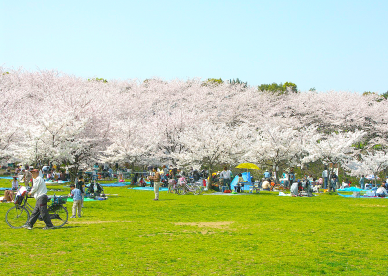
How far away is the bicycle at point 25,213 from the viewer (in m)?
11.8

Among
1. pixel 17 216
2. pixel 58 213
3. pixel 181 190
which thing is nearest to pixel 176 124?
pixel 181 190

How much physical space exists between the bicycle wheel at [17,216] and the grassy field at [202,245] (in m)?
0.24

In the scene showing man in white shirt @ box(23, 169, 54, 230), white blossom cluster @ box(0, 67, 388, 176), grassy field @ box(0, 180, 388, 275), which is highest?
white blossom cluster @ box(0, 67, 388, 176)

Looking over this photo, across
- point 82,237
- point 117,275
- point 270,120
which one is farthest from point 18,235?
point 270,120

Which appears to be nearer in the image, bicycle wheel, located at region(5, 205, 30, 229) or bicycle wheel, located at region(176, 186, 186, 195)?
bicycle wheel, located at region(5, 205, 30, 229)

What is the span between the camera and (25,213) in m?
12.2

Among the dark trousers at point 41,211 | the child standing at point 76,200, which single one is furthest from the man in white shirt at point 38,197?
the child standing at point 76,200

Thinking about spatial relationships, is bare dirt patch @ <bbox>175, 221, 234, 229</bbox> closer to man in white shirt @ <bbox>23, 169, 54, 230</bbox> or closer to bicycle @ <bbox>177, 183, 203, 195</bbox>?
man in white shirt @ <bbox>23, 169, 54, 230</bbox>

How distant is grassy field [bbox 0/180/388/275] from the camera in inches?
301

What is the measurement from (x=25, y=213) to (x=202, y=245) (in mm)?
5812

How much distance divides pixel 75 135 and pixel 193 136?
974cm

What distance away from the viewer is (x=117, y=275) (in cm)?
711

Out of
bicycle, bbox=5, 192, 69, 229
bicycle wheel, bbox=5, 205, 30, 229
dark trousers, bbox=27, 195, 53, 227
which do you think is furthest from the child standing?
dark trousers, bbox=27, 195, 53, 227

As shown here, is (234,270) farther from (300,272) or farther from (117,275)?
(117,275)
